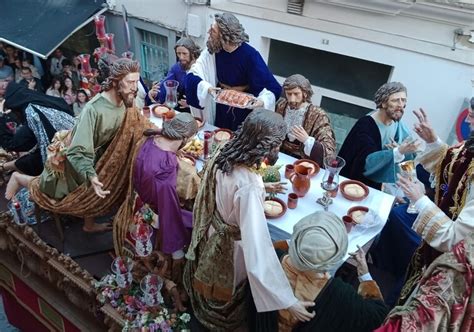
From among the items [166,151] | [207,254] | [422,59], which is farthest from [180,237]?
[422,59]

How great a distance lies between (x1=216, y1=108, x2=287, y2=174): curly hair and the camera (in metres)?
1.87

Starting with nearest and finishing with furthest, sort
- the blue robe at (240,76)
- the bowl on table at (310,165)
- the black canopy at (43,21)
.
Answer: the bowl on table at (310,165), the blue robe at (240,76), the black canopy at (43,21)

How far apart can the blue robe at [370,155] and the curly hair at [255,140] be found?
4.79 ft

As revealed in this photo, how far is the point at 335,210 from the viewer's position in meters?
2.60

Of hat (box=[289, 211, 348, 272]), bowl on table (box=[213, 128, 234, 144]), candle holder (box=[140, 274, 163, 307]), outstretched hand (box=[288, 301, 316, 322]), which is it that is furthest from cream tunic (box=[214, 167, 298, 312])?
bowl on table (box=[213, 128, 234, 144])

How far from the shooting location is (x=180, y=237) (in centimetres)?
247

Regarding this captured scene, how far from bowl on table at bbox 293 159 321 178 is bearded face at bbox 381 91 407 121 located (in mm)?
669

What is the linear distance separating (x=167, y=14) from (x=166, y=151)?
4.45 meters

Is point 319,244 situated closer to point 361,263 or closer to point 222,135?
point 361,263

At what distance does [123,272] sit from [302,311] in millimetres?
1142

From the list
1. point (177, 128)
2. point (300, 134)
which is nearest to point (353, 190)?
point (300, 134)

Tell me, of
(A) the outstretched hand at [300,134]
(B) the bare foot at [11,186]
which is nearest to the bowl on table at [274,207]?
(A) the outstretched hand at [300,134]

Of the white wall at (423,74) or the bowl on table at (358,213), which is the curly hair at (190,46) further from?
the bowl on table at (358,213)

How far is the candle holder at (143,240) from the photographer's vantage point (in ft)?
7.86
